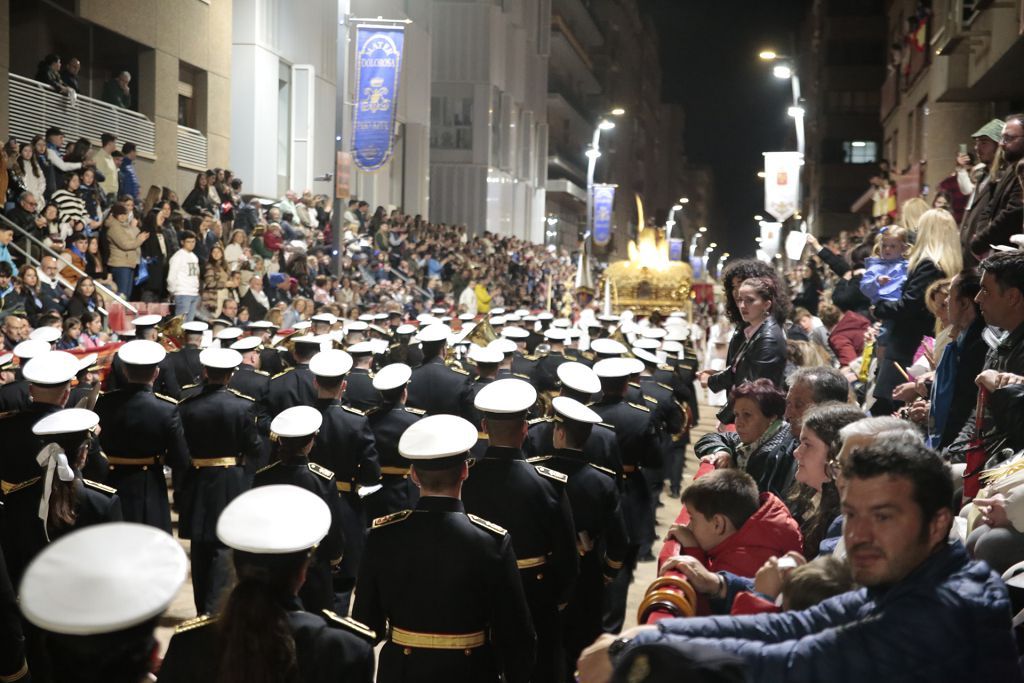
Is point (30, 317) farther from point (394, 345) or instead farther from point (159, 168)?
point (159, 168)

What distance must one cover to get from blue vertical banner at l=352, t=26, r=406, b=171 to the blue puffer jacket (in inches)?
807

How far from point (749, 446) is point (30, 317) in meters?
10.2

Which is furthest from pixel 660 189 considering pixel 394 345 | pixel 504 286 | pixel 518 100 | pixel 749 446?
pixel 749 446

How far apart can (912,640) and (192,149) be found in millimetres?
23024

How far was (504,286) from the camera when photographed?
33.7 metres

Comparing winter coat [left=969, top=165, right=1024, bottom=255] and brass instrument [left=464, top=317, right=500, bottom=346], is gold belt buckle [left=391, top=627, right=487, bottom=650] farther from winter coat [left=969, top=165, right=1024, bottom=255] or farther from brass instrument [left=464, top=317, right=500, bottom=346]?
brass instrument [left=464, top=317, right=500, bottom=346]

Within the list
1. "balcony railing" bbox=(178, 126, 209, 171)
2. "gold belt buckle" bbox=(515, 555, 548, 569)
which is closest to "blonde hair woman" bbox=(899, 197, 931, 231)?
"gold belt buckle" bbox=(515, 555, 548, 569)

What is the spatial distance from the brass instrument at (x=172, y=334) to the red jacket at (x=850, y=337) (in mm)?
7334

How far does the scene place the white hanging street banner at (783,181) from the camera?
81.0 feet

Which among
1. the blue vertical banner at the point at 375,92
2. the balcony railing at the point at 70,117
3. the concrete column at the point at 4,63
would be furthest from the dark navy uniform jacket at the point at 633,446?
the blue vertical banner at the point at 375,92

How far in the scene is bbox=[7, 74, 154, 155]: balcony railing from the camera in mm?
18312

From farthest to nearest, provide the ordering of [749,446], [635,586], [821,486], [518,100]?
[518,100], [635,586], [749,446], [821,486]

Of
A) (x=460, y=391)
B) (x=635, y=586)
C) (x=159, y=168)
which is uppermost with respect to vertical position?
(x=159, y=168)

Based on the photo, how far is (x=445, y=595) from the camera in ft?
14.5
